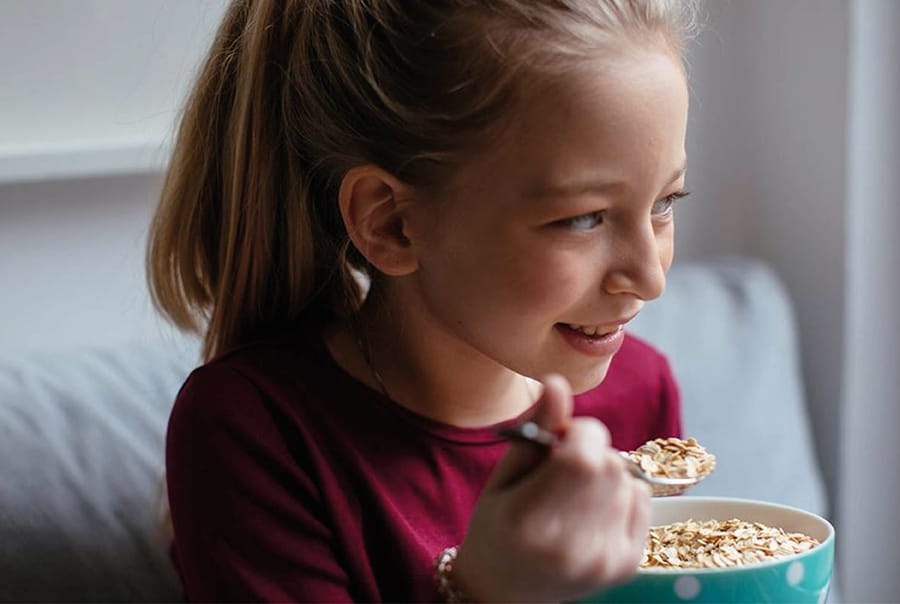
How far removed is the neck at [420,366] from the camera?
1086mm

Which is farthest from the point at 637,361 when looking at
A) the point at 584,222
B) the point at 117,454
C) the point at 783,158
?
the point at 783,158

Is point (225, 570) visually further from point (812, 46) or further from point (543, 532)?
point (812, 46)

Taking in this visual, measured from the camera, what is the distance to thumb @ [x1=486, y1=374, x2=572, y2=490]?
753 mm

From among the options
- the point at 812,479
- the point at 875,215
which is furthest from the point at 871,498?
the point at 875,215

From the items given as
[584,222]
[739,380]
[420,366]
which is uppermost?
[584,222]

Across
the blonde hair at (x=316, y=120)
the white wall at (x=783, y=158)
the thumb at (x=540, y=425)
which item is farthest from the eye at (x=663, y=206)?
the white wall at (x=783, y=158)

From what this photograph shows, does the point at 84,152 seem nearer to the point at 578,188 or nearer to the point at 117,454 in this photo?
the point at 117,454

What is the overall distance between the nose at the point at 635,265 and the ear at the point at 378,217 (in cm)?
16

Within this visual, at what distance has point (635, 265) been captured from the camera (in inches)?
36.4

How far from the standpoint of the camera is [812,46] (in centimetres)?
175

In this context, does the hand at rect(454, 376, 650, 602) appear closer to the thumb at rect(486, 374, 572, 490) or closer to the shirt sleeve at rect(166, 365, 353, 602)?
the thumb at rect(486, 374, 572, 490)

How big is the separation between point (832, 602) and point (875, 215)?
0.45 m

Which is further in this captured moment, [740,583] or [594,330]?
[594,330]

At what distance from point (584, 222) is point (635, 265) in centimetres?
5
